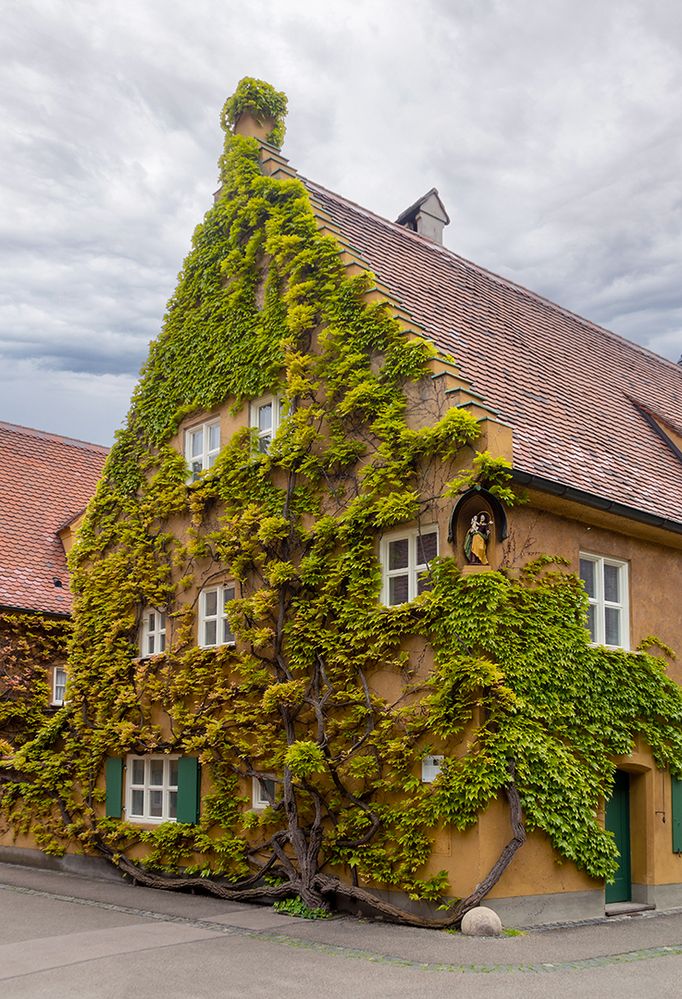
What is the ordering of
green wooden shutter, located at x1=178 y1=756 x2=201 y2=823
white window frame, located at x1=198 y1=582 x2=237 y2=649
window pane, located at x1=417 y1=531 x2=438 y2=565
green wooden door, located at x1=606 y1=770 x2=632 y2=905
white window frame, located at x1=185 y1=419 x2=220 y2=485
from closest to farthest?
1. window pane, located at x1=417 y1=531 x2=438 y2=565
2. green wooden door, located at x1=606 y1=770 x2=632 y2=905
3. green wooden shutter, located at x1=178 y1=756 x2=201 y2=823
4. white window frame, located at x1=198 y1=582 x2=237 y2=649
5. white window frame, located at x1=185 y1=419 x2=220 y2=485

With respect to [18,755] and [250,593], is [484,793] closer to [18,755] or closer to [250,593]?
[250,593]

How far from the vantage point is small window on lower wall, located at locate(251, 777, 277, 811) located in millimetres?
15531

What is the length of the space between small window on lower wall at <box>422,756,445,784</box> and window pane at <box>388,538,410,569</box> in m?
2.47

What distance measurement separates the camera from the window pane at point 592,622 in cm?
1490

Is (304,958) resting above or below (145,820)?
below

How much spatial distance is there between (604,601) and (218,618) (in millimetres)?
5908

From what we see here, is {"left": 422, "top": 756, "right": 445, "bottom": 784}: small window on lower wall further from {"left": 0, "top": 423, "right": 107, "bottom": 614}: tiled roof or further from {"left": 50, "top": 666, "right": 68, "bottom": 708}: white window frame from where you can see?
{"left": 0, "top": 423, "right": 107, "bottom": 614}: tiled roof

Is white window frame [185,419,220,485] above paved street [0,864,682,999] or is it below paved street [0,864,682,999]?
above

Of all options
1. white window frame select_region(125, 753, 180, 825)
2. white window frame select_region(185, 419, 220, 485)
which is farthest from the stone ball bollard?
white window frame select_region(185, 419, 220, 485)

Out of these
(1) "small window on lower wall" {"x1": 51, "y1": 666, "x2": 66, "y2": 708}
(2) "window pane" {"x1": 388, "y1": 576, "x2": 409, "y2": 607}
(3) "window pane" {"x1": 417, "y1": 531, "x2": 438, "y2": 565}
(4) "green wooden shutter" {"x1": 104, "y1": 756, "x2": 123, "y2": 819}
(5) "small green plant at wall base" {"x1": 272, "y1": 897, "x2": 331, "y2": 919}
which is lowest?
(5) "small green plant at wall base" {"x1": 272, "y1": 897, "x2": 331, "y2": 919}

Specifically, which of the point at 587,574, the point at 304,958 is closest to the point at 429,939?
the point at 304,958

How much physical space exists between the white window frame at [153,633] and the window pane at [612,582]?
721cm

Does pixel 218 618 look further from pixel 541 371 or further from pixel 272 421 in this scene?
pixel 541 371

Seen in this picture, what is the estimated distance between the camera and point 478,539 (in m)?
13.4
